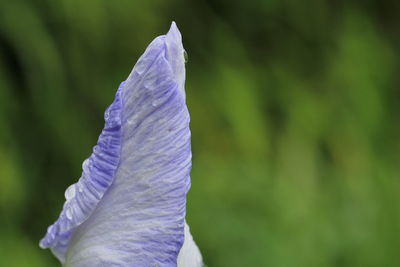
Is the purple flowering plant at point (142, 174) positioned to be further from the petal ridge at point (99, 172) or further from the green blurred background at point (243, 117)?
the green blurred background at point (243, 117)

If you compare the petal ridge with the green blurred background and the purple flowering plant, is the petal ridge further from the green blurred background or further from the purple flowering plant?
the green blurred background

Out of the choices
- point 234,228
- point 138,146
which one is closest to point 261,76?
point 234,228

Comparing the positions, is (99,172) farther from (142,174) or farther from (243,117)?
(243,117)

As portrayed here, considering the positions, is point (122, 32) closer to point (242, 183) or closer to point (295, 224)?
point (242, 183)

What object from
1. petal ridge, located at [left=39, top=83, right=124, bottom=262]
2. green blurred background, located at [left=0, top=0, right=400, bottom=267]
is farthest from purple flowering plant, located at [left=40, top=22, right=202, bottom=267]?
green blurred background, located at [left=0, top=0, right=400, bottom=267]

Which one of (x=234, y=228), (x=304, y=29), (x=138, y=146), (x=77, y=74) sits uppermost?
(x=304, y=29)

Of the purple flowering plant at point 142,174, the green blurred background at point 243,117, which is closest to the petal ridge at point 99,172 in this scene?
the purple flowering plant at point 142,174

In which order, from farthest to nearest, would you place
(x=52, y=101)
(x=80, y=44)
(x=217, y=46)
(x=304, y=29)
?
(x=304, y=29), (x=217, y=46), (x=80, y=44), (x=52, y=101)
